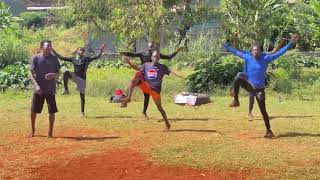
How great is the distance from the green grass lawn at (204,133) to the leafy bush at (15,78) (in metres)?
2.27

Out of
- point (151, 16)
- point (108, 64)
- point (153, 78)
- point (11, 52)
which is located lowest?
point (108, 64)

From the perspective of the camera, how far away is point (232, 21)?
26344mm

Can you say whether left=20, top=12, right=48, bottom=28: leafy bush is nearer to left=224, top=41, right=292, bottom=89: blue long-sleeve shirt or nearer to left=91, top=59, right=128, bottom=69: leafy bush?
left=91, top=59, right=128, bottom=69: leafy bush

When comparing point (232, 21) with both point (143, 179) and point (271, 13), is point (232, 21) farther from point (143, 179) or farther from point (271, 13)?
point (143, 179)

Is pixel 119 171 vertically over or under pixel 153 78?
under

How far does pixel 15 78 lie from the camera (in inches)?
768

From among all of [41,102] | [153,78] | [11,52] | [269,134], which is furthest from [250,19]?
[41,102]

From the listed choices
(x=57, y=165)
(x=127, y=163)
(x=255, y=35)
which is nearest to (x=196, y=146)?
(x=127, y=163)

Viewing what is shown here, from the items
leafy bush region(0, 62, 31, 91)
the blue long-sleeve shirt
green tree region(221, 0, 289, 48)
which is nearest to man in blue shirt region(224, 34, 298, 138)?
the blue long-sleeve shirt

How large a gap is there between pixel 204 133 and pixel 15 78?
10.5m

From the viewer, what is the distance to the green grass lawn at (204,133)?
8609 mm

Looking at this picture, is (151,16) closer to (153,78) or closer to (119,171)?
(153,78)

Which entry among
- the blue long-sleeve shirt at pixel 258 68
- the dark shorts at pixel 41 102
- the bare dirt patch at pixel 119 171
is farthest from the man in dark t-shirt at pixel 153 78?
the bare dirt patch at pixel 119 171

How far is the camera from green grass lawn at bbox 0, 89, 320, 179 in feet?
28.2
